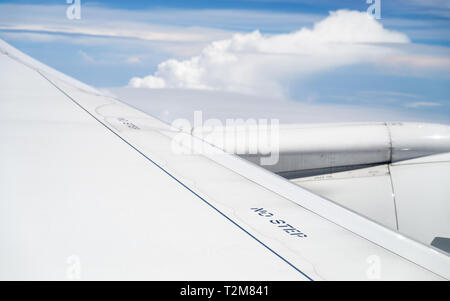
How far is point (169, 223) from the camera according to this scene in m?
1.15

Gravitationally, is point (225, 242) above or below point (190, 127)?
below

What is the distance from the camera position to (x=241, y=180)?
63.8 inches

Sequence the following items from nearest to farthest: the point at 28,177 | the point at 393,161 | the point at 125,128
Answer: the point at 28,177 → the point at 125,128 → the point at 393,161

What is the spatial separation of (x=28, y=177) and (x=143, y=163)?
436 millimetres

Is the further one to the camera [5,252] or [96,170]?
[96,170]

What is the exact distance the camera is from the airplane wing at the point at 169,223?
3.02 feet

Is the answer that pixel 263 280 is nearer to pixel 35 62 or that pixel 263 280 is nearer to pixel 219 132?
pixel 219 132

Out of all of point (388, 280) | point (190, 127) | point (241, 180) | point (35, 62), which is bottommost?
point (388, 280)

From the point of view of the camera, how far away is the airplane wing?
0.92 metres

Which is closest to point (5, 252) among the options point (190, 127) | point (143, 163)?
point (143, 163)
